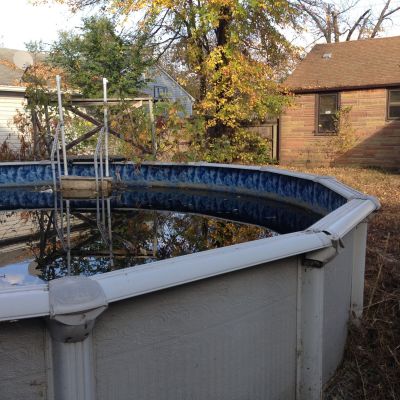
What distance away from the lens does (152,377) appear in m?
1.73

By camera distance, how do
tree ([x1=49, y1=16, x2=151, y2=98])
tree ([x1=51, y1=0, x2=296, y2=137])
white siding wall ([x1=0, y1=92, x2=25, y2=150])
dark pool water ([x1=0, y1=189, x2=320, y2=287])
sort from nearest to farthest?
dark pool water ([x1=0, y1=189, x2=320, y2=287])
tree ([x1=51, y1=0, x2=296, y2=137])
white siding wall ([x1=0, y1=92, x2=25, y2=150])
tree ([x1=49, y1=16, x2=151, y2=98])

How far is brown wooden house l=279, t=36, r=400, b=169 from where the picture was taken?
1573 cm

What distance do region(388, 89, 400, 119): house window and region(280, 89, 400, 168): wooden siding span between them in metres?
0.17

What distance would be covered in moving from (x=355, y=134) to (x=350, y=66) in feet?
9.73

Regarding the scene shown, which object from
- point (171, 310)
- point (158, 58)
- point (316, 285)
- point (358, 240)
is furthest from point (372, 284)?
point (158, 58)

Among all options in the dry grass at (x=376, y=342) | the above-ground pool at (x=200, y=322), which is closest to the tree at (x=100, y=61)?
the dry grass at (x=376, y=342)

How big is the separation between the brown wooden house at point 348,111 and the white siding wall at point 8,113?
993 cm

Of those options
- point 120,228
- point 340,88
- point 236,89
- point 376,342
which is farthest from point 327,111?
point 376,342

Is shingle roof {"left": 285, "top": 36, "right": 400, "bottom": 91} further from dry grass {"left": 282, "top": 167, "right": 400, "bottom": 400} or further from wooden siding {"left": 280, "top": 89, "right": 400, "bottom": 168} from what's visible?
dry grass {"left": 282, "top": 167, "right": 400, "bottom": 400}

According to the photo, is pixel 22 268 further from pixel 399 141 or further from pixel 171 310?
pixel 399 141

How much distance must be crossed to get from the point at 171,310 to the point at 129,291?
273 millimetres

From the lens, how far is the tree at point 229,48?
1358 centimetres

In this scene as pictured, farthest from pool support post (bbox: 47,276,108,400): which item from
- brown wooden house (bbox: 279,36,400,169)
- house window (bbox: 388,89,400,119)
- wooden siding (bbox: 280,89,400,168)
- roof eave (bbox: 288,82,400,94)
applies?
house window (bbox: 388,89,400,119)

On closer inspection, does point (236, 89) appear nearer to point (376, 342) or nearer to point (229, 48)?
point (229, 48)
